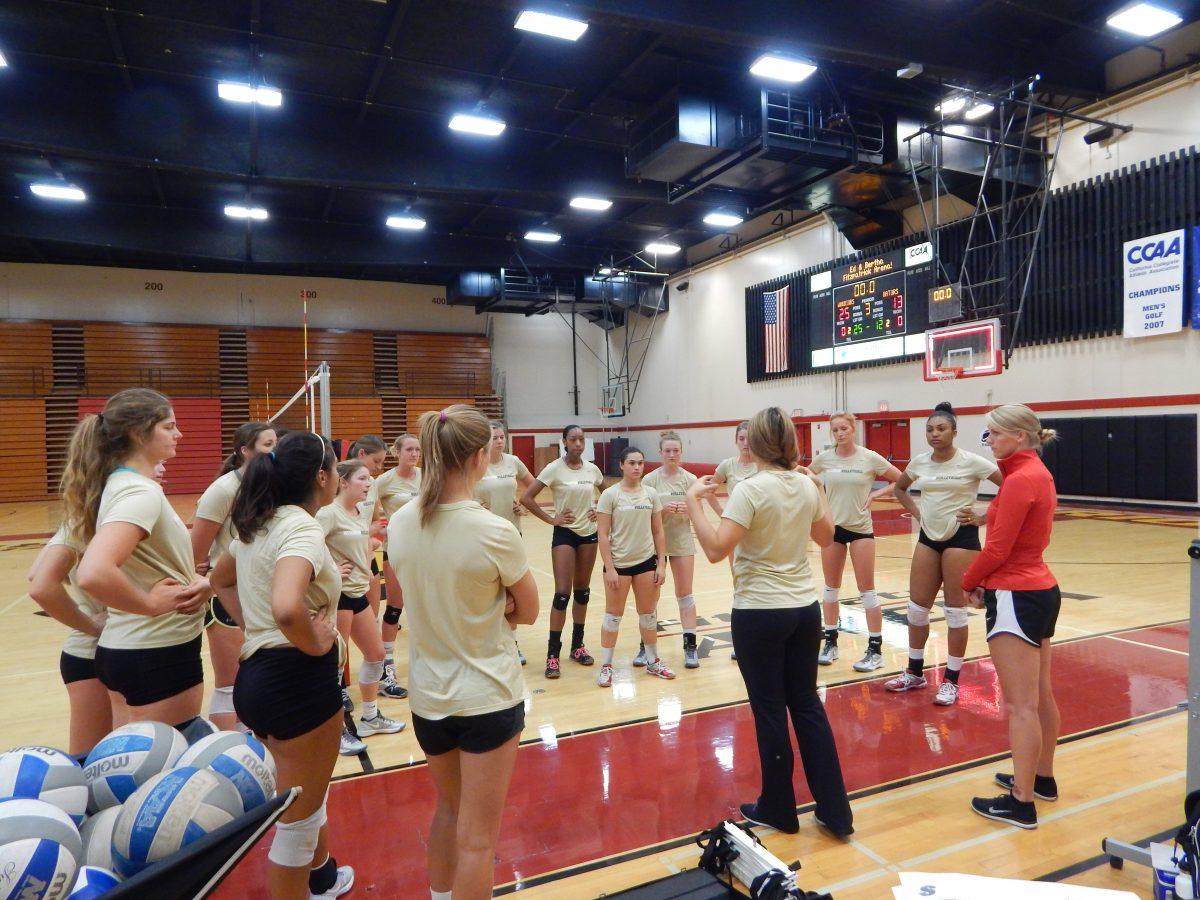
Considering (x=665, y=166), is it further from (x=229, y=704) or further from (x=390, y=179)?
(x=229, y=704)

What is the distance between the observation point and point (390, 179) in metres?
12.8

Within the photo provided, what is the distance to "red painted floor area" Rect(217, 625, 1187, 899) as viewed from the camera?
2.91m

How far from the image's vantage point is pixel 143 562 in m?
2.32

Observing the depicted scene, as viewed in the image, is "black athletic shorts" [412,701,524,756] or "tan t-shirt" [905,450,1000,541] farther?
"tan t-shirt" [905,450,1000,541]

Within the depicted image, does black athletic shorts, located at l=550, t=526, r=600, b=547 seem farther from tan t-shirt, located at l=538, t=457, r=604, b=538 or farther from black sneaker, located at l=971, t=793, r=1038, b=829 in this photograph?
black sneaker, located at l=971, t=793, r=1038, b=829

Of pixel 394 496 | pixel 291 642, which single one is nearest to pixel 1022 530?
pixel 291 642

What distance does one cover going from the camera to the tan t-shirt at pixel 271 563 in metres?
2.16

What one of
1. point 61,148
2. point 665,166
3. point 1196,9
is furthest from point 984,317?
point 61,148

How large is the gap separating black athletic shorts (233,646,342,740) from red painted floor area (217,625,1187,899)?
0.93 metres

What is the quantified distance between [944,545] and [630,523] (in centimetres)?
204

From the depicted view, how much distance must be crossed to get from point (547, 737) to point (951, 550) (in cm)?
272

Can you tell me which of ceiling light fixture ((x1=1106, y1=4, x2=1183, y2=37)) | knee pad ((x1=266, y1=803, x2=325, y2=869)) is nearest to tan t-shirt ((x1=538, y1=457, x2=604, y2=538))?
knee pad ((x1=266, y1=803, x2=325, y2=869))

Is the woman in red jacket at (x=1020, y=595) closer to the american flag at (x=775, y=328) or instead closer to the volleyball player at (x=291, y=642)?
the volleyball player at (x=291, y=642)

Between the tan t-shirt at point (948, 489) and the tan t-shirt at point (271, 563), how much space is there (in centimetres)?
361
